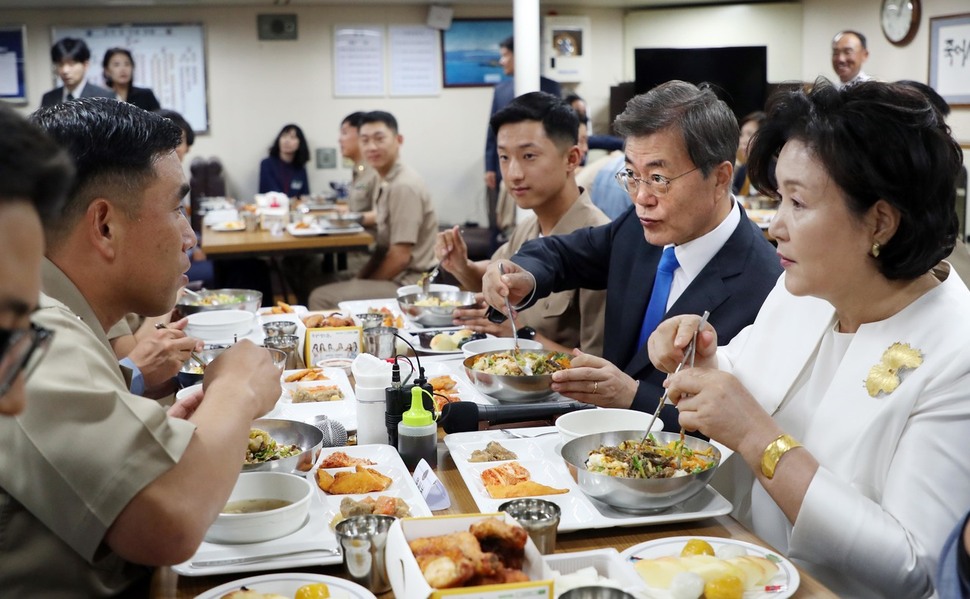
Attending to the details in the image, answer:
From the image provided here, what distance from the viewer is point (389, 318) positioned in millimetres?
3234

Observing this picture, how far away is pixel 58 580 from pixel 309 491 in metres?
0.41

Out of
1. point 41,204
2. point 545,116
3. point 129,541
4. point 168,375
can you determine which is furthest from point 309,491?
point 545,116

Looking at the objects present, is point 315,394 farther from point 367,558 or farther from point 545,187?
point 545,187

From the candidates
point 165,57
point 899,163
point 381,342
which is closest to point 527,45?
point 381,342

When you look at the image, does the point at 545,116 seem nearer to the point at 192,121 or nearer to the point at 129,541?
the point at 129,541

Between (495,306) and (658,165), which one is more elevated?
(658,165)

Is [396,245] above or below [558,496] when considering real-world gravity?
above

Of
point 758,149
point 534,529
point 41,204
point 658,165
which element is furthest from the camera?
point 658,165

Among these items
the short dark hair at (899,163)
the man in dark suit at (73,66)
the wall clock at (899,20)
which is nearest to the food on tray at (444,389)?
the short dark hair at (899,163)

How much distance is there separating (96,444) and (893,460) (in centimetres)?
126

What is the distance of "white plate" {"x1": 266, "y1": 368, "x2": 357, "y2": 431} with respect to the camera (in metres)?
2.28

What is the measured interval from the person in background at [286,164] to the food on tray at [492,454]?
782 centimetres

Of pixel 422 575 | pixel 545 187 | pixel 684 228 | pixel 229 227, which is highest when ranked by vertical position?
pixel 545 187

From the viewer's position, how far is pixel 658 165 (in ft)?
8.35
